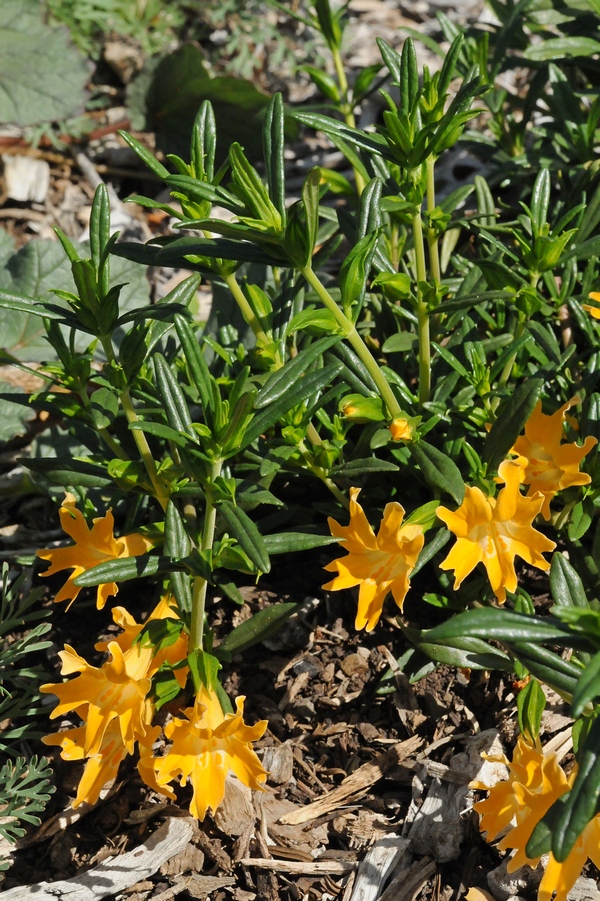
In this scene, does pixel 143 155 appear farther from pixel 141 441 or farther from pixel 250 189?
pixel 141 441

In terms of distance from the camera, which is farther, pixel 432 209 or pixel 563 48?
pixel 563 48

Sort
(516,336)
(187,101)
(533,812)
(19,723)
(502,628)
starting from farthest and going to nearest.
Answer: (187,101), (19,723), (516,336), (533,812), (502,628)

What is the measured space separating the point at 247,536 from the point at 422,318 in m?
0.80

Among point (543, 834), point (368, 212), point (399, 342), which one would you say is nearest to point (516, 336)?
point (399, 342)

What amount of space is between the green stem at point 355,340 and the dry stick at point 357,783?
94 cm

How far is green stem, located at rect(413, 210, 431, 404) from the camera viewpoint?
7.47ft

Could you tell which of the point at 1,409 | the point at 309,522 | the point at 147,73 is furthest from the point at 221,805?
the point at 147,73

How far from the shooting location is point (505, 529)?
2.03 metres

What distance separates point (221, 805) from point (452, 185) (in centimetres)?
296

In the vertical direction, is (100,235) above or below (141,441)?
above

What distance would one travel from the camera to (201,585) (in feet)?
7.03

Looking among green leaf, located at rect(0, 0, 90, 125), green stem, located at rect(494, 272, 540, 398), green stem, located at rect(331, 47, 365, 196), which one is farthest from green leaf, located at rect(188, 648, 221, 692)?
green leaf, located at rect(0, 0, 90, 125)

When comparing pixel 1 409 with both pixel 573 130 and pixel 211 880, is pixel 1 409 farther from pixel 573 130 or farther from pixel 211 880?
pixel 573 130

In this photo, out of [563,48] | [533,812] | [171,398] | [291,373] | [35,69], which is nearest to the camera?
[533,812]
